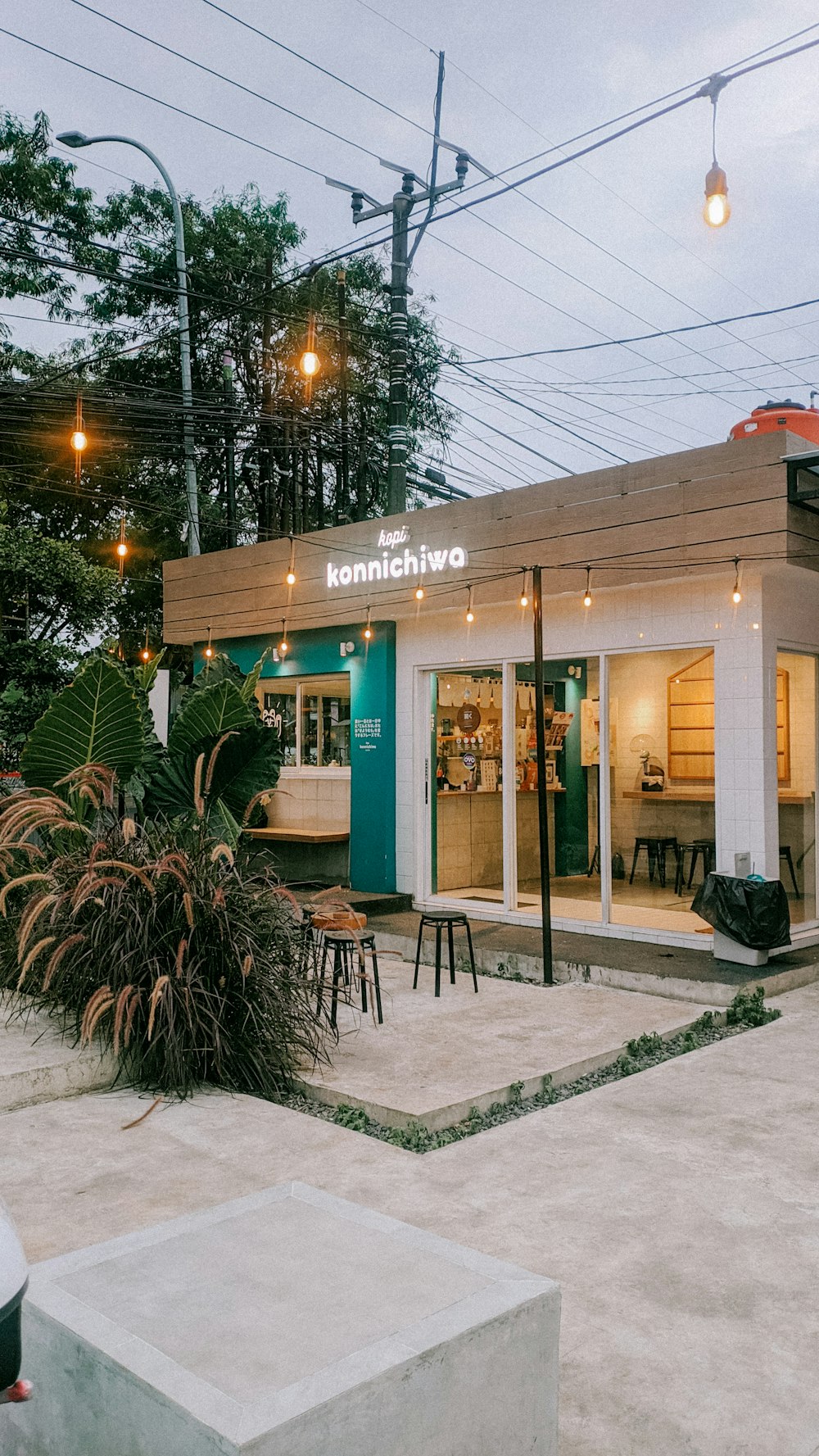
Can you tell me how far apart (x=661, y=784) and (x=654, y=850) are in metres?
0.51

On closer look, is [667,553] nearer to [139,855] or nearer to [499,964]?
[499,964]

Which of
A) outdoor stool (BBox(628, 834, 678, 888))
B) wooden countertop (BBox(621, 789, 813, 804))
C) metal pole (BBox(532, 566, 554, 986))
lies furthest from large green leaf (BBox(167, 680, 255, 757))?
outdoor stool (BBox(628, 834, 678, 888))

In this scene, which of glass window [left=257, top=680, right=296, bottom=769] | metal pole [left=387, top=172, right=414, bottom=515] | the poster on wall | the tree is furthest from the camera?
the tree

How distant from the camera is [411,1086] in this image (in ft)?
15.3

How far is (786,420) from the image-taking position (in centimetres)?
735

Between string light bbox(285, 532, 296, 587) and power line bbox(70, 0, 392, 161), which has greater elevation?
power line bbox(70, 0, 392, 161)

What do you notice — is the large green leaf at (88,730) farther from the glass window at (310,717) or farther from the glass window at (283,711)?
the glass window at (283,711)

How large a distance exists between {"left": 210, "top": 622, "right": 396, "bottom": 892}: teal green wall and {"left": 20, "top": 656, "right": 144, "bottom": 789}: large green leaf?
3.45m

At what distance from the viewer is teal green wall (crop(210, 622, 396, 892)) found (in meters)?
9.77

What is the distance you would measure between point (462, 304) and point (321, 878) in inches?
593

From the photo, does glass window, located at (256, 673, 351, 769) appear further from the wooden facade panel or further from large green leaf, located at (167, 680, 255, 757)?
large green leaf, located at (167, 680, 255, 757)

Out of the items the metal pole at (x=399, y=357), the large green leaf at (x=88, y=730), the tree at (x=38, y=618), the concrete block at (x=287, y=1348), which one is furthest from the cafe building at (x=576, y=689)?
the concrete block at (x=287, y=1348)

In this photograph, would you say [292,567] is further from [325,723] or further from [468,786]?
[468,786]

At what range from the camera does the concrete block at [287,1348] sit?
5.23ft
